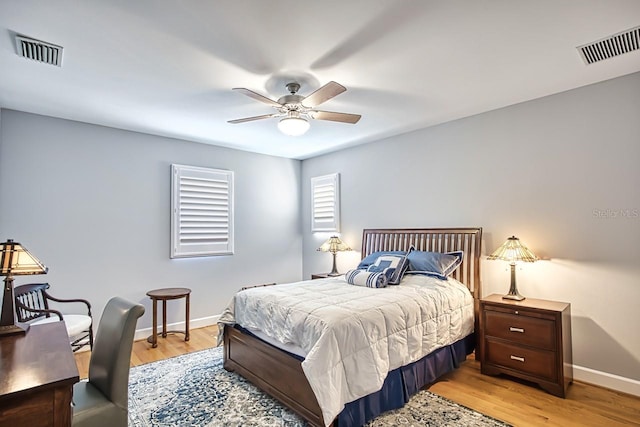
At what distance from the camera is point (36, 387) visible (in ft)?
3.99

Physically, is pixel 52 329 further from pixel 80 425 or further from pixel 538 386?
pixel 538 386

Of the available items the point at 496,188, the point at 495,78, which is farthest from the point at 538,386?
the point at 495,78

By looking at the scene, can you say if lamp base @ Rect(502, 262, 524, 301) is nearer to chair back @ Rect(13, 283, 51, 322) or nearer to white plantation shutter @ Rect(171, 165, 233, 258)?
white plantation shutter @ Rect(171, 165, 233, 258)

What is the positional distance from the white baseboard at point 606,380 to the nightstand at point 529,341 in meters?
0.13

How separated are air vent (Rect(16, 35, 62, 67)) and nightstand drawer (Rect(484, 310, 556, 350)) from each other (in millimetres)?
4189

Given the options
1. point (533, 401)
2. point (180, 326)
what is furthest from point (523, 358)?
point (180, 326)

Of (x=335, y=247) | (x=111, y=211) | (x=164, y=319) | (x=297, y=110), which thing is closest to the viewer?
(x=297, y=110)

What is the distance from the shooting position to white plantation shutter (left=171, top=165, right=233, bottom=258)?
478cm

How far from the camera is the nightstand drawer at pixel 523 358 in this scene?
290cm

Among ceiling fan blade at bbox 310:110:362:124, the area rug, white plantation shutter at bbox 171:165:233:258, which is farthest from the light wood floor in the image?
ceiling fan blade at bbox 310:110:362:124

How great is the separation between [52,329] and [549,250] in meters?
4.05

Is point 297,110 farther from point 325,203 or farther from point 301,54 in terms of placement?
point 325,203

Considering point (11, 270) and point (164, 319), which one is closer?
point (11, 270)

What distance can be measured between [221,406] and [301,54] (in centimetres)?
281
